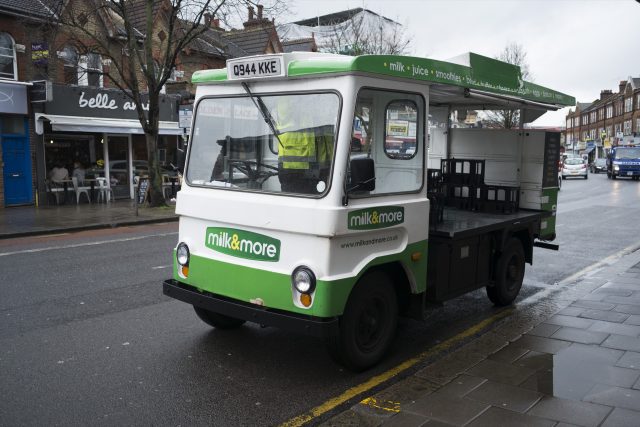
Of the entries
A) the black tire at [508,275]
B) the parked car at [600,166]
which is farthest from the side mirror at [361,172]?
the parked car at [600,166]

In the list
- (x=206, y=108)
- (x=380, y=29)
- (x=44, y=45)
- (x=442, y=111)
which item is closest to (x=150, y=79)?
(x=44, y=45)

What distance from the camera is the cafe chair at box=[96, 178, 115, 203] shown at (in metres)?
20.3

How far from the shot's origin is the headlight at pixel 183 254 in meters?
5.09

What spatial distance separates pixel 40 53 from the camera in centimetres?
1802

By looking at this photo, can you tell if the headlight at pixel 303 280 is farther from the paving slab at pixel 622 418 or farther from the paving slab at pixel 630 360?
the paving slab at pixel 630 360

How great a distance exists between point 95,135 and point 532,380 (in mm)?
19304

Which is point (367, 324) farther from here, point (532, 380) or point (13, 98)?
point (13, 98)

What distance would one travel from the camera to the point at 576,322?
596cm

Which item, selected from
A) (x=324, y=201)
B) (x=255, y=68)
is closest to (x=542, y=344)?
(x=324, y=201)

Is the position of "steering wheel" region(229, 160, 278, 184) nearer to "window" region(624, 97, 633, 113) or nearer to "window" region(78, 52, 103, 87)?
"window" region(78, 52, 103, 87)

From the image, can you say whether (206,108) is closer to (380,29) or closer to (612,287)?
(612,287)

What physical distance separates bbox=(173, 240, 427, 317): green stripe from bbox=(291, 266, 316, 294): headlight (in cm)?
5

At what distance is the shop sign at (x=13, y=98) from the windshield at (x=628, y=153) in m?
38.1

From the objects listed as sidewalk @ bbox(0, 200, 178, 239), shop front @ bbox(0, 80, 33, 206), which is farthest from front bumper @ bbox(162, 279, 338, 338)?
shop front @ bbox(0, 80, 33, 206)
